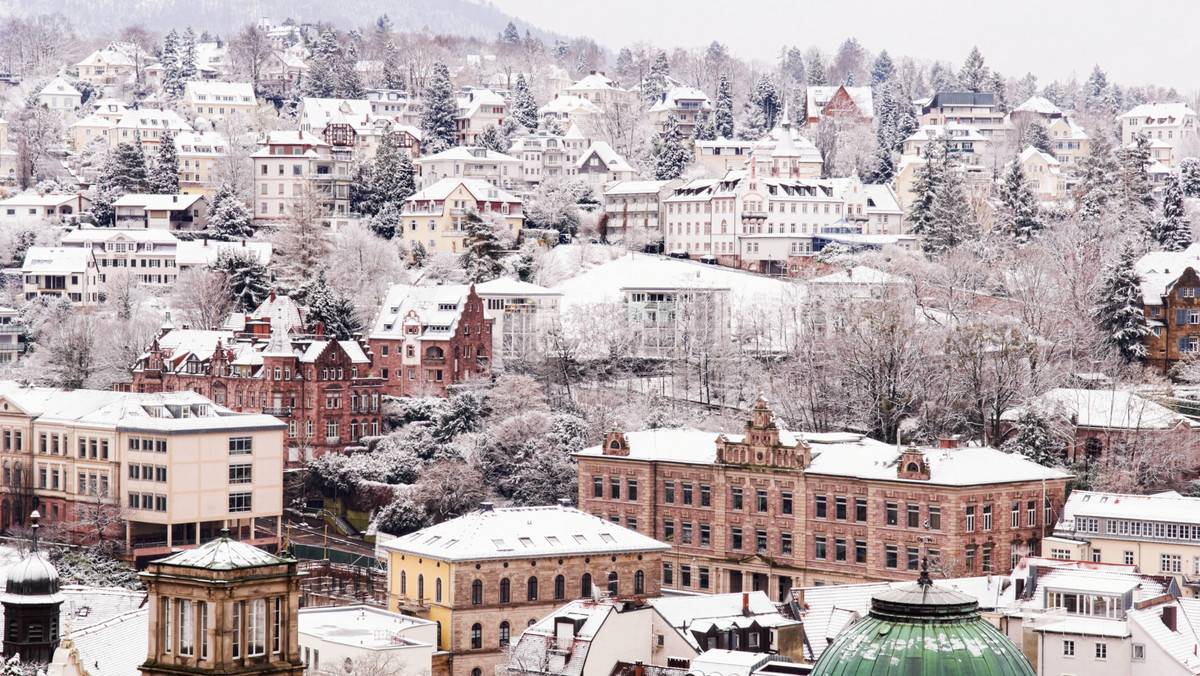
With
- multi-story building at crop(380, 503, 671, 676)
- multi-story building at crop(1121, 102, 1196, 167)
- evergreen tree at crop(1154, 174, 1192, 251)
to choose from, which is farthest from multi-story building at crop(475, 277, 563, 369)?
multi-story building at crop(1121, 102, 1196, 167)

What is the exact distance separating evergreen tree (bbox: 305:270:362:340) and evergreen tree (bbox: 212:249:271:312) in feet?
17.9

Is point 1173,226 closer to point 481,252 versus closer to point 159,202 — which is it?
point 481,252

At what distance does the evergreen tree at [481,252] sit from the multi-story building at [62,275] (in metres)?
22.0

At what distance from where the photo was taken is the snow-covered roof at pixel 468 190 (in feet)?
398

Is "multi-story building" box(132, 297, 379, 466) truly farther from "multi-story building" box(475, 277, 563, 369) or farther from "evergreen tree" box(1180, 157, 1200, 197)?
"evergreen tree" box(1180, 157, 1200, 197)

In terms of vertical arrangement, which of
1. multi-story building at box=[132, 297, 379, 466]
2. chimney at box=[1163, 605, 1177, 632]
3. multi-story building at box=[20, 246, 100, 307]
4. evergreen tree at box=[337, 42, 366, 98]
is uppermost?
evergreen tree at box=[337, 42, 366, 98]

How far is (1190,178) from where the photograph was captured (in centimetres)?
13275

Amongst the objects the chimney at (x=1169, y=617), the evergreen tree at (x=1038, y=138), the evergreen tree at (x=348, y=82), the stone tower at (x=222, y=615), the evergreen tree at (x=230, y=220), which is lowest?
the chimney at (x=1169, y=617)

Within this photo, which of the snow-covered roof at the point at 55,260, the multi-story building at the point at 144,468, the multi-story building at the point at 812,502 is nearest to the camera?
the multi-story building at the point at 812,502

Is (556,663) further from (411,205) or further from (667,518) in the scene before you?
(411,205)

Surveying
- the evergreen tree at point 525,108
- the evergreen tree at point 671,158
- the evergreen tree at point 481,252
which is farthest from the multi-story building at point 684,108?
the evergreen tree at point 481,252

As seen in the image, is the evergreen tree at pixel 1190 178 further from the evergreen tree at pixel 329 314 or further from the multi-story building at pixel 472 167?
the evergreen tree at pixel 329 314

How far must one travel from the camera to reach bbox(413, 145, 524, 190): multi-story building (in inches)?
5339

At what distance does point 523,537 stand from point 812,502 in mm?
11739
